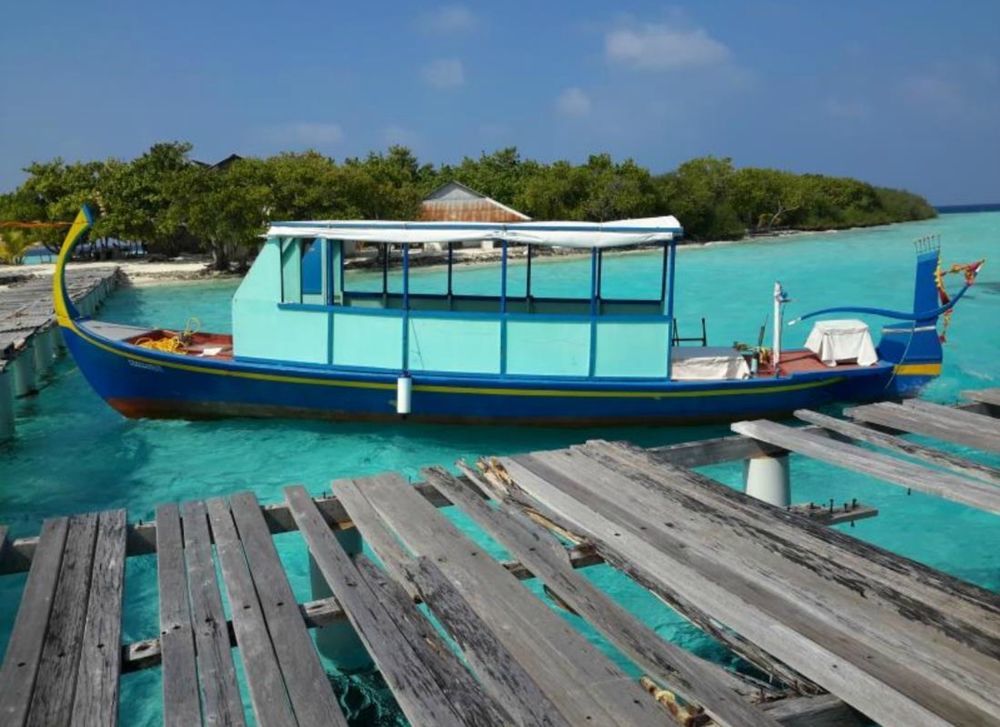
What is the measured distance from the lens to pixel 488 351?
386 inches

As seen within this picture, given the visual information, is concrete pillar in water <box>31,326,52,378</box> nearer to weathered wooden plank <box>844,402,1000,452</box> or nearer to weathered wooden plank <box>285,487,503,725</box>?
weathered wooden plank <box>285,487,503,725</box>

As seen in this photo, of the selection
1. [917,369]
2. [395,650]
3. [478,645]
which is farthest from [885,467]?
[917,369]

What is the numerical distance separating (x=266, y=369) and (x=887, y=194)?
300 feet

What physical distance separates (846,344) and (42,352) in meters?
14.7

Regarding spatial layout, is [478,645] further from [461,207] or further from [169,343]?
[461,207]

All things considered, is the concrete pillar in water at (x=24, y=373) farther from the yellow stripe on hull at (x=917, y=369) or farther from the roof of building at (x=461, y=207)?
the roof of building at (x=461, y=207)

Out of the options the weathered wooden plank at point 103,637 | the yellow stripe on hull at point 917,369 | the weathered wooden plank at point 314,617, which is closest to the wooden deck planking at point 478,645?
the weathered wooden plank at point 314,617

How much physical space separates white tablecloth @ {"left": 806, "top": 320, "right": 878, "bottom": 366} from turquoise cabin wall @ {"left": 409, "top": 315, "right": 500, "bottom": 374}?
463 cm

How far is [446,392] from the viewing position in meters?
9.88

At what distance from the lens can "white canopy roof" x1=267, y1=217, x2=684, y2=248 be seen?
9.27 metres

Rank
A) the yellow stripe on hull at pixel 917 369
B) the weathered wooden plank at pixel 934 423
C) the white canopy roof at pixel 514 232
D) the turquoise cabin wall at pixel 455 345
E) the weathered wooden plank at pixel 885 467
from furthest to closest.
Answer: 1. the yellow stripe on hull at pixel 917 369
2. the turquoise cabin wall at pixel 455 345
3. the white canopy roof at pixel 514 232
4. the weathered wooden plank at pixel 934 423
5. the weathered wooden plank at pixel 885 467

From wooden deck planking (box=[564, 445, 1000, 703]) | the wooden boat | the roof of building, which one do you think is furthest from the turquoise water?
the roof of building

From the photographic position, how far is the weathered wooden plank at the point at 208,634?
8.04 ft

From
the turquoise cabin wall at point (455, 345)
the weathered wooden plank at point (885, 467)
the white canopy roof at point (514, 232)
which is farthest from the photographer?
the turquoise cabin wall at point (455, 345)
